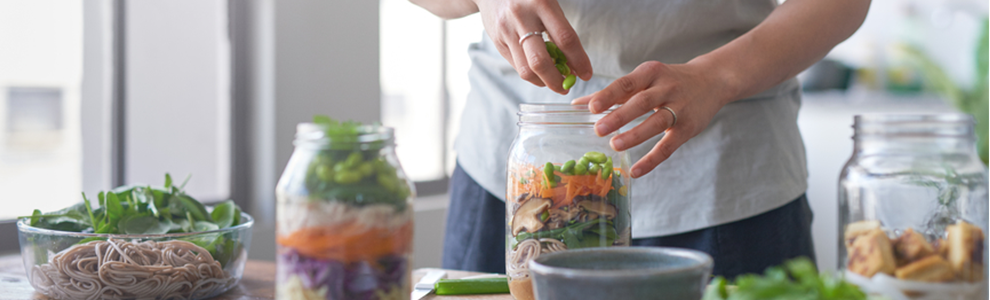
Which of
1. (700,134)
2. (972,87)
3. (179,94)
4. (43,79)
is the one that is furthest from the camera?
(972,87)

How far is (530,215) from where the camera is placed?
71 centimetres

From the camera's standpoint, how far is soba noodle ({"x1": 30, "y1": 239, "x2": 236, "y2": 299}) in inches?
29.6

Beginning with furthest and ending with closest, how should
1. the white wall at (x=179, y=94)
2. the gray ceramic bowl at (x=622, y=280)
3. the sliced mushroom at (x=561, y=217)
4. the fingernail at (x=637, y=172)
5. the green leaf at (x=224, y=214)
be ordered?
the white wall at (x=179, y=94) → the green leaf at (x=224, y=214) → the fingernail at (x=637, y=172) → the sliced mushroom at (x=561, y=217) → the gray ceramic bowl at (x=622, y=280)

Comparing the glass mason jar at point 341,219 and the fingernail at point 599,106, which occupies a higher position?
the fingernail at point 599,106

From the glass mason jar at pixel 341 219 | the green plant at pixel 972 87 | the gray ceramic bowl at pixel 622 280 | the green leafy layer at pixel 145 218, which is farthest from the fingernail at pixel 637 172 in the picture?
the green plant at pixel 972 87

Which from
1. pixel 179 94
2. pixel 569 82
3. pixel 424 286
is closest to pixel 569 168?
pixel 569 82

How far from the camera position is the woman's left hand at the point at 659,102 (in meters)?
0.72

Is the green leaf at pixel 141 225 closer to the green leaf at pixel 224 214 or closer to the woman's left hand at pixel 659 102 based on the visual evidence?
the green leaf at pixel 224 214

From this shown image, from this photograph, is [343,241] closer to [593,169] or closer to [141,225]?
[593,169]

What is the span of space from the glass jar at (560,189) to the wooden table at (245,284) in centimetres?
9

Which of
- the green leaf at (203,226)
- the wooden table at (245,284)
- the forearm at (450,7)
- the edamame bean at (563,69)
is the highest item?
the forearm at (450,7)

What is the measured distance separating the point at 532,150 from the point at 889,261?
1.17ft

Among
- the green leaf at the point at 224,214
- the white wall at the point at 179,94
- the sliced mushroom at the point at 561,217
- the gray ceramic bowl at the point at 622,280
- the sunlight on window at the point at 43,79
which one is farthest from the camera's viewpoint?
the white wall at the point at 179,94

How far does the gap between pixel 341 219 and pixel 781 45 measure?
637mm
